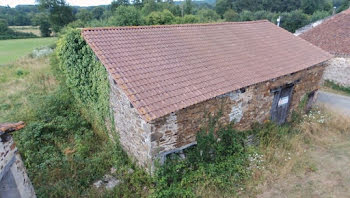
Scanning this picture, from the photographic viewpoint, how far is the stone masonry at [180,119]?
20.9ft

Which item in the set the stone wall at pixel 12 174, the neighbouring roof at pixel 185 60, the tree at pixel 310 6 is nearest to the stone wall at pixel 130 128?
the neighbouring roof at pixel 185 60

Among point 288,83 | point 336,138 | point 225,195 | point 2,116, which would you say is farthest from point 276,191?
point 2,116

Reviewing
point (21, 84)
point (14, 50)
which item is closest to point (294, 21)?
point (21, 84)

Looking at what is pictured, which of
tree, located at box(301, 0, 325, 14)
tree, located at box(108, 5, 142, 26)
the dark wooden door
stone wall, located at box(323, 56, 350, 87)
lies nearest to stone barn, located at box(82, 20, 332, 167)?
the dark wooden door

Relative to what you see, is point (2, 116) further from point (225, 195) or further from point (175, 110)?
point (225, 195)

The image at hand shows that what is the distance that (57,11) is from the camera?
148 ft

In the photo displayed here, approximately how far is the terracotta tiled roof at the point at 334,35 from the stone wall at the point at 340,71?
2.05 feet

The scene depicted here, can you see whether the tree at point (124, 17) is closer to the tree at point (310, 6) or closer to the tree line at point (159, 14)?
the tree line at point (159, 14)

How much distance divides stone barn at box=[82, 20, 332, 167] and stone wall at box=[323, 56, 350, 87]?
27.4 ft

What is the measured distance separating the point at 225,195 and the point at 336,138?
724 centimetres

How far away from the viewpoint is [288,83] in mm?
9680

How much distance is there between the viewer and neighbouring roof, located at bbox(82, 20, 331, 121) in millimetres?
6344

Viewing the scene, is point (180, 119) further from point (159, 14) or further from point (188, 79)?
point (159, 14)

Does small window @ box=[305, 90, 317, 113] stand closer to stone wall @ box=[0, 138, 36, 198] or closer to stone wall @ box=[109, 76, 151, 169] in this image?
stone wall @ box=[109, 76, 151, 169]
